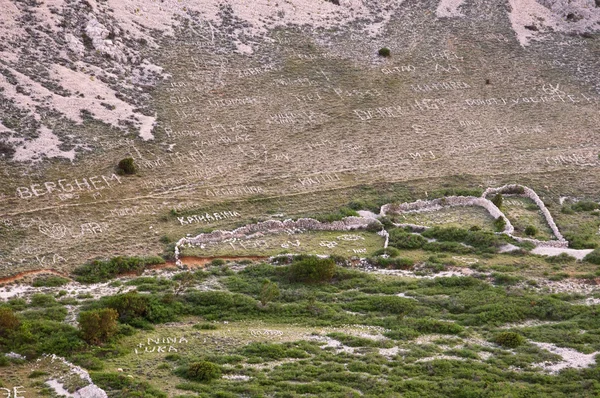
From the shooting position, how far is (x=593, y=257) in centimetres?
4972

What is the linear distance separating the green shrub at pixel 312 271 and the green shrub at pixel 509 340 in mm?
11841

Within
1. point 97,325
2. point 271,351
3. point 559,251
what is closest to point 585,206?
point 559,251

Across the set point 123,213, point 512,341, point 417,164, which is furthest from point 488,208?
point 123,213

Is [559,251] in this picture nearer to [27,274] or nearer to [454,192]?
[454,192]

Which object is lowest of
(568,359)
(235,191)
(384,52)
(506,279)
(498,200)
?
(568,359)

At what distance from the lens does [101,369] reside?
34.8 m

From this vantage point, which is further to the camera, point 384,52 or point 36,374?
point 384,52

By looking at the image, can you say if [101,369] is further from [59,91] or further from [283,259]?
[59,91]

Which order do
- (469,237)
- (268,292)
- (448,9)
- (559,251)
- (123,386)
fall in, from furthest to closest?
(448,9), (469,237), (559,251), (268,292), (123,386)

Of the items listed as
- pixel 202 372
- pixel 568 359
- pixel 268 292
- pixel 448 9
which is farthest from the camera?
pixel 448 9

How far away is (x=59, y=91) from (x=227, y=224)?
23.9 meters

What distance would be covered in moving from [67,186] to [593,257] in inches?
1446

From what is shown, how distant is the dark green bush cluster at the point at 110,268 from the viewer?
47312 mm

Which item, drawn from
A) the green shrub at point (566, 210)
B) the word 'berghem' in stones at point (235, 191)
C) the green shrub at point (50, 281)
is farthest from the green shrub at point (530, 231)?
the green shrub at point (50, 281)
